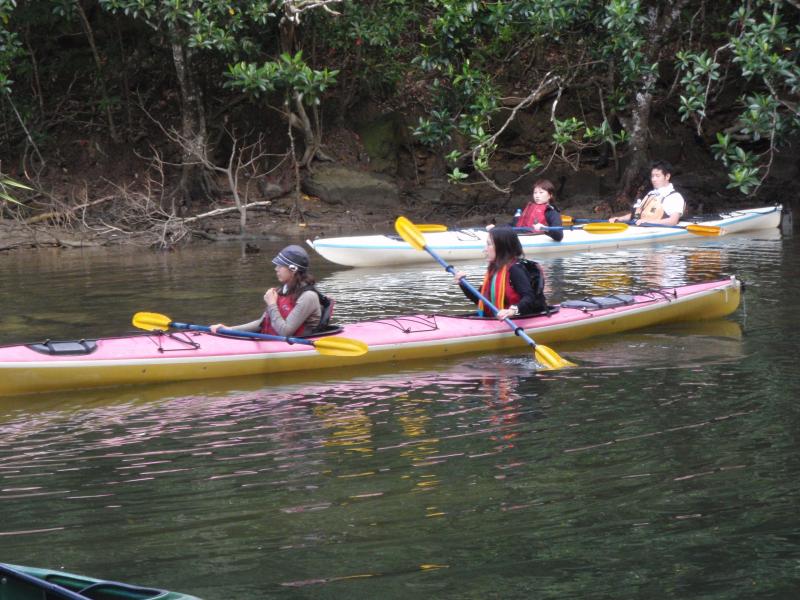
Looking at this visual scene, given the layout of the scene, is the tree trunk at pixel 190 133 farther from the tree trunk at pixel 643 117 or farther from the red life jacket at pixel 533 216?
the tree trunk at pixel 643 117

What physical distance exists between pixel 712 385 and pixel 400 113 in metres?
12.5

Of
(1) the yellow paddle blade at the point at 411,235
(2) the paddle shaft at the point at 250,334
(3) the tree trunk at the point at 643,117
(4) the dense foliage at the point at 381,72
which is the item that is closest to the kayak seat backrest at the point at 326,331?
(2) the paddle shaft at the point at 250,334

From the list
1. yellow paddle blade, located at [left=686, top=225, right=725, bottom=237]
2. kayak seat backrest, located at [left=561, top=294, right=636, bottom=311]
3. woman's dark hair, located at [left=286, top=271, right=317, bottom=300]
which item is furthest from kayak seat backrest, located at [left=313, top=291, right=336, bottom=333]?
yellow paddle blade, located at [left=686, top=225, right=725, bottom=237]

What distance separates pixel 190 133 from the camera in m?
15.9

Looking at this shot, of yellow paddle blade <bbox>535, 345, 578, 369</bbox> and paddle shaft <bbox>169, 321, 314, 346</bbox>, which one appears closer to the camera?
paddle shaft <bbox>169, 321, 314, 346</bbox>

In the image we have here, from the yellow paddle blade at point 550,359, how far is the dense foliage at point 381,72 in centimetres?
674

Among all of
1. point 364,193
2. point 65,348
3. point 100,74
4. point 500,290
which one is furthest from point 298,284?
point 100,74

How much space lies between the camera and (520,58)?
59.4ft

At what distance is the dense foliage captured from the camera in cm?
1382

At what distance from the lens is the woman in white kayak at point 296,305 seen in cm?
640

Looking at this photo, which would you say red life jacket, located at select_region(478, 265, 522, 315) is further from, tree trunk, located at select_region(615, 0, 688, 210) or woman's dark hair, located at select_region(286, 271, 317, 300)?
tree trunk, located at select_region(615, 0, 688, 210)

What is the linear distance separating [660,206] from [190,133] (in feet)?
22.6

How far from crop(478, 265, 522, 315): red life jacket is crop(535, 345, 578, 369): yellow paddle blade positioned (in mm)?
642

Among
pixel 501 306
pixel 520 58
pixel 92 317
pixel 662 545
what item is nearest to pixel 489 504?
pixel 662 545
